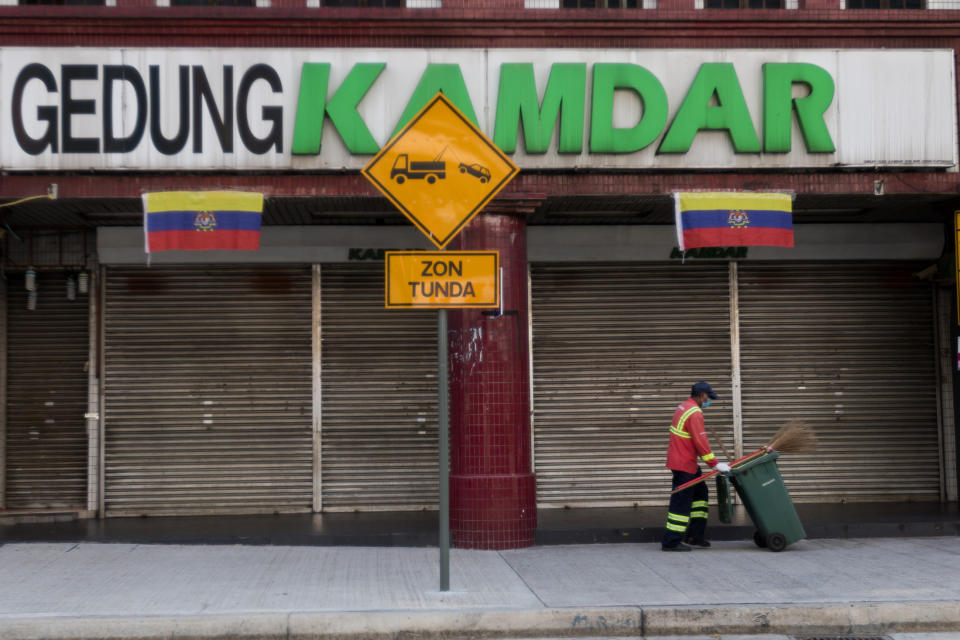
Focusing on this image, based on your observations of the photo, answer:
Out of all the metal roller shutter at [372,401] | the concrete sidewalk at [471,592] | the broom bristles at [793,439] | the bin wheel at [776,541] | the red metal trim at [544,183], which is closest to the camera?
the concrete sidewalk at [471,592]

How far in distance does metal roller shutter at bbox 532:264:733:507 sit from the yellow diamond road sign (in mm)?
4932

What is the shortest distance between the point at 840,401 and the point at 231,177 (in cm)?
830

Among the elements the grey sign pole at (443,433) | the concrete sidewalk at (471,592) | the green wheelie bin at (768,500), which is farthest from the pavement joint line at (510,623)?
the green wheelie bin at (768,500)

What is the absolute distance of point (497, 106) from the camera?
11.3 m

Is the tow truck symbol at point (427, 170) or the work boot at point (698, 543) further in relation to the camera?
the work boot at point (698, 543)

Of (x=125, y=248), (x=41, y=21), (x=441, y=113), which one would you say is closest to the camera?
(x=441, y=113)

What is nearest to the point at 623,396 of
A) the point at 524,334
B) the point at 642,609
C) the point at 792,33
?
the point at 524,334

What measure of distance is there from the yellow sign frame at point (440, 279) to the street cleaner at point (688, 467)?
3.26 metres

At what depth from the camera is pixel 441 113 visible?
8695mm

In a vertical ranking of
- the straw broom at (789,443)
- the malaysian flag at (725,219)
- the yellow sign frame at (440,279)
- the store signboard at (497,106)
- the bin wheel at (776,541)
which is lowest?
the bin wheel at (776,541)

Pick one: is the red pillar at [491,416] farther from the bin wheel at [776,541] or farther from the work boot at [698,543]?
the bin wheel at [776,541]

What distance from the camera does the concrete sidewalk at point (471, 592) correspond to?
311 inches

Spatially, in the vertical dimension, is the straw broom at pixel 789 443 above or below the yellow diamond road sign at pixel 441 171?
below

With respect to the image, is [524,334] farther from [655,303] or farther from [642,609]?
[642,609]
